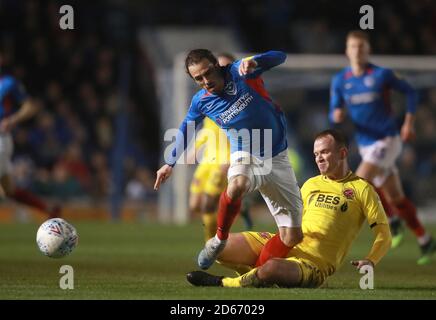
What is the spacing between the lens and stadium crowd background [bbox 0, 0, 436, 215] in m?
20.3

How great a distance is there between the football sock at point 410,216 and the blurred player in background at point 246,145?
12.8 ft

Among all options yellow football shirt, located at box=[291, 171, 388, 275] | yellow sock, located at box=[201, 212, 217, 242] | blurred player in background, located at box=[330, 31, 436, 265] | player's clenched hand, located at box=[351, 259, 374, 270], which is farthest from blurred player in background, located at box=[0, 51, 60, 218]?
player's clenched hand, located at box=[351, 259, 374, 270]

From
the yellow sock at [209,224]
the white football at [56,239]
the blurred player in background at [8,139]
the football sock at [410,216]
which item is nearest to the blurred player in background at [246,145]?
the white football at [56,239]

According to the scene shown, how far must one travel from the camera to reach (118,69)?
22797 millimetres

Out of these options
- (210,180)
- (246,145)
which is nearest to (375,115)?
(210,180)

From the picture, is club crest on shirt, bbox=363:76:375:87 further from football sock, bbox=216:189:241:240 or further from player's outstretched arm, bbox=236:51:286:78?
football sock, bbox=216:189:241:240

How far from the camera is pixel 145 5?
986 inches

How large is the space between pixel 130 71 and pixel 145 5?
2.27 m

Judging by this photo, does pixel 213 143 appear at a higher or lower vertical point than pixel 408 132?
lower

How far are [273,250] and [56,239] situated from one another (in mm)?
1887

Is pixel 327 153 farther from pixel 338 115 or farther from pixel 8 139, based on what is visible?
pixel 8 139
